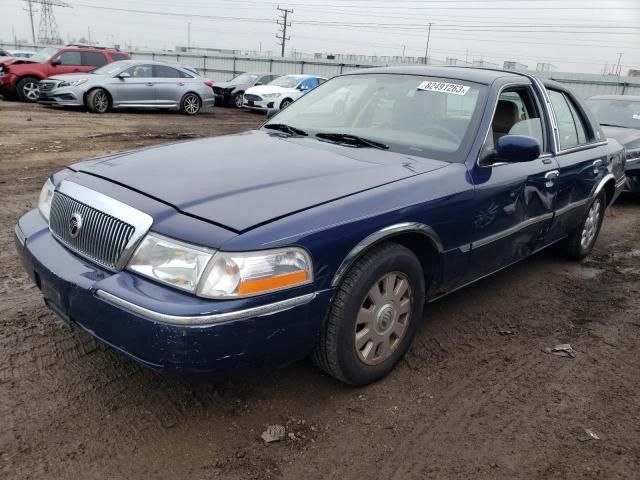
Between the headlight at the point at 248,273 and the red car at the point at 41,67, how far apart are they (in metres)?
16.2

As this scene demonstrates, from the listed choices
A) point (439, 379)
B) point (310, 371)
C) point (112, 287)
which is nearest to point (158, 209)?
point (112, 287)

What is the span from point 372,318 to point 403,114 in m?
1.52

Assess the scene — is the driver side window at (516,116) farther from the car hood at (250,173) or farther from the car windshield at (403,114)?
the car hood at (250,173)

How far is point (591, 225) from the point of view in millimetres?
5125

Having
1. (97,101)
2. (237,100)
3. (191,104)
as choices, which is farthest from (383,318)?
(237,100)

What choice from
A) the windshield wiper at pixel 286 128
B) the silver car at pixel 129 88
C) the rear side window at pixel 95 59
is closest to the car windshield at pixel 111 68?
the silver car at pixel 129 88

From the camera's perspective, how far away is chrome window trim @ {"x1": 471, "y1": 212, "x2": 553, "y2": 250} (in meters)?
3.29

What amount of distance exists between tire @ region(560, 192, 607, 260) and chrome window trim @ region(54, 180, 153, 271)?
156 inches

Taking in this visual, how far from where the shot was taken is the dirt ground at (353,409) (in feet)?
7.54

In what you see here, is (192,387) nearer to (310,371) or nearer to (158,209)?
(310,371)

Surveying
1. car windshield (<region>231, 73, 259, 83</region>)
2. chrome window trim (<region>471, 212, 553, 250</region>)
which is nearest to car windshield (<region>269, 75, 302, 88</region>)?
car windshield (<region>231, 73, 259, 83</region>)

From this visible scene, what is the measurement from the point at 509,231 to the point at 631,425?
4.36 feet

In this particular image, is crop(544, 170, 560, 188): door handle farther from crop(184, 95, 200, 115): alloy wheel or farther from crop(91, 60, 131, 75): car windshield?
crop(184, 95, 200, 115): alloy wheel

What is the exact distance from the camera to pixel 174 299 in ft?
6.98
